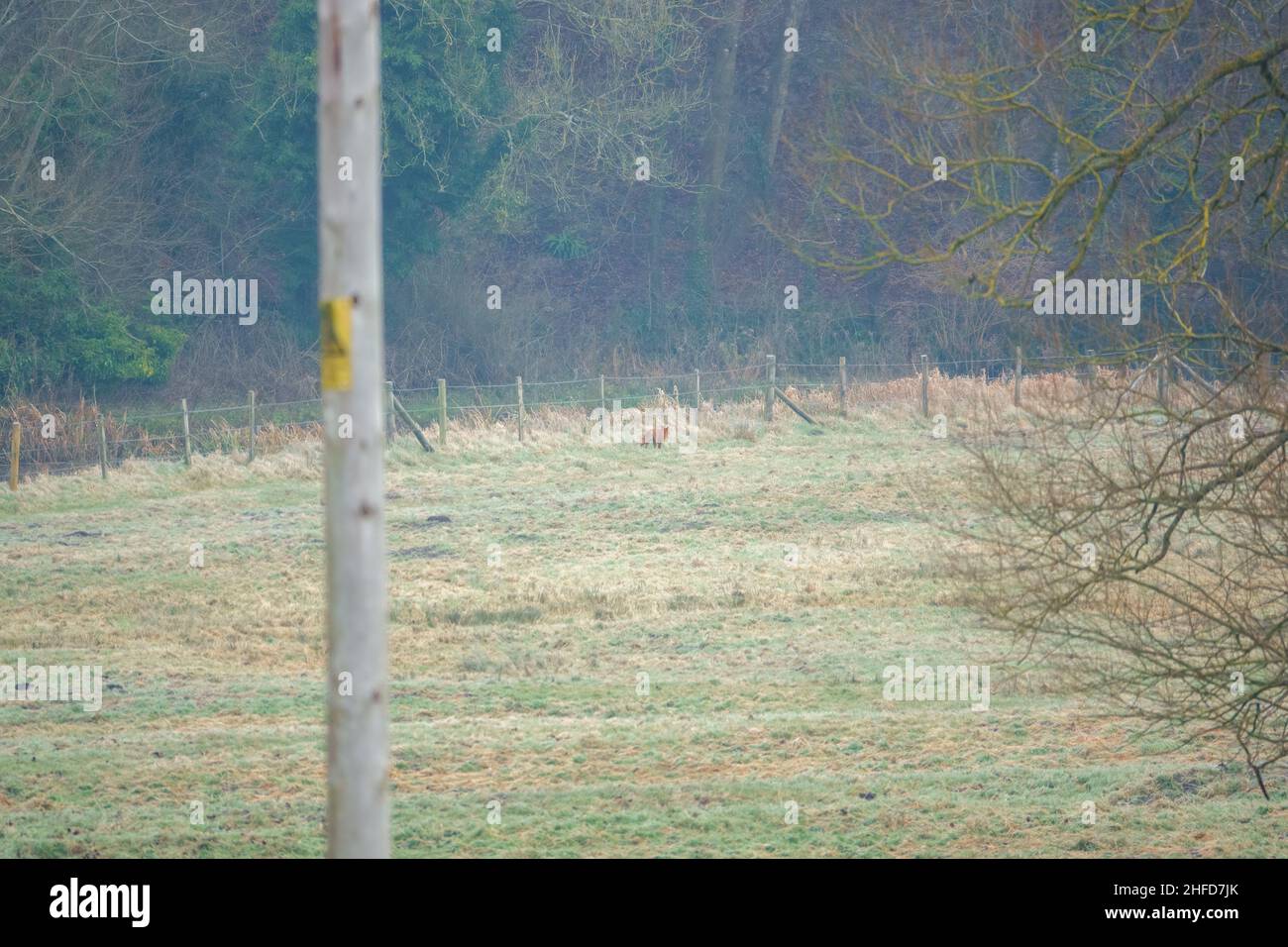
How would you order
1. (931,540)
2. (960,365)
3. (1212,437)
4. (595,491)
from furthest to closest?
(960,365), (595,491), (931,540), (1212,437)

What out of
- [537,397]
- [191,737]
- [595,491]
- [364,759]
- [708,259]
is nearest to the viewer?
[364,759]

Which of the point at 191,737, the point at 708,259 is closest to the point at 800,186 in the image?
the point at 708,259

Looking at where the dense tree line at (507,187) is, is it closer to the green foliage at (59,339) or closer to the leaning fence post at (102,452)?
the green foliage at (59,339)

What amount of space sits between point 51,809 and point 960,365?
2855 centimetres

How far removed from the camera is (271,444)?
2361 cm

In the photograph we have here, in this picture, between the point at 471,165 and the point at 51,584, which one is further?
the point at 471,165

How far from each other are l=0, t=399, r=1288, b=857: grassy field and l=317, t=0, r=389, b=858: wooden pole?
430 centimetres

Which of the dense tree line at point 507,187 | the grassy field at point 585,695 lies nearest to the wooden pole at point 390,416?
the grassy field at point 585,695

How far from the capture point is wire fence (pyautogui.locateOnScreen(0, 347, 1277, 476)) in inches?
936

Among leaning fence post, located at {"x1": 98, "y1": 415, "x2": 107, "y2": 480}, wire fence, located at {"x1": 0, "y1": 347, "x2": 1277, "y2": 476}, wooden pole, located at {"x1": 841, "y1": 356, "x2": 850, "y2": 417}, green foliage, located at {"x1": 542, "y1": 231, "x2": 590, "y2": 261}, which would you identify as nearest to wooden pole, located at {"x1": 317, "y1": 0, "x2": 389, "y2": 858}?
wire fence, located at {"x1": 0, "y1": 347, "x2": 1277, "y2": 476}

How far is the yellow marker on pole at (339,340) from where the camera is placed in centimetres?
365

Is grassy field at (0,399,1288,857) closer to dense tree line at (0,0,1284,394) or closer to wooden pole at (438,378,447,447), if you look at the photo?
wooden pole at (438,378,447,447)

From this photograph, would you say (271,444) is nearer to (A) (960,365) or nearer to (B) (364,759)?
(A) (960,365)

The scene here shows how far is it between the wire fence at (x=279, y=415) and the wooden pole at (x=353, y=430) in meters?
18.4
